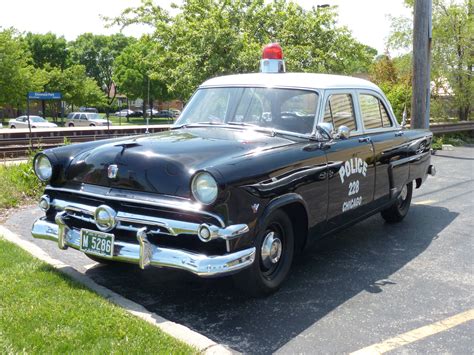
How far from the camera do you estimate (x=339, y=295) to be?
14.0 ft

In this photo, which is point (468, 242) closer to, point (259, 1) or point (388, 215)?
point (388, 215)

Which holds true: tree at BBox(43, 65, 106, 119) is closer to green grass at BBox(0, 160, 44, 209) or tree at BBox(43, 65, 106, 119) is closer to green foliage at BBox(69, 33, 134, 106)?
green foliage at BBox(69, 33, 134, 106)

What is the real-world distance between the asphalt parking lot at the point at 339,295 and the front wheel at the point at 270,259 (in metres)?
0.14

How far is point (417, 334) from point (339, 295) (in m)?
0.81

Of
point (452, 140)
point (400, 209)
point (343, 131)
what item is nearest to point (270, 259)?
point (343, 131)

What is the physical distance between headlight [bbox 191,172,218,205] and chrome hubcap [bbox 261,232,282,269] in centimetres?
70

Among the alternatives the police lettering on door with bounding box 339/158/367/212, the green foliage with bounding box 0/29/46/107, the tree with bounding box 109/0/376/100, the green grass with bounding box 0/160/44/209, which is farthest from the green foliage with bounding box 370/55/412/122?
the green foliage with bounding box 0/29/46/107

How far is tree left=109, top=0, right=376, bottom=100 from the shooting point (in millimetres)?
13789

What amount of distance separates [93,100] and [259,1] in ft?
123

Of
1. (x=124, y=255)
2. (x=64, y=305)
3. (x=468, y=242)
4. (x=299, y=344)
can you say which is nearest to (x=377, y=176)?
(x=468, y=242)

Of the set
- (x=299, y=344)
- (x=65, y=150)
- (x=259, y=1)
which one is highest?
(x=259, y=1)

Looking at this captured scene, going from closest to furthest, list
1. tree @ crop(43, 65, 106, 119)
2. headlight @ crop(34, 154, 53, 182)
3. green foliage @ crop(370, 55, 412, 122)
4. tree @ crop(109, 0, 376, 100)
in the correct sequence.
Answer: headlight @ crop(34, 154, 53, 182) < tree @ crop(109, 0, 376, 100) < green foliage @ crop(370, 55, 412, 122) < tree @ crop(43, 65, 106, 119)

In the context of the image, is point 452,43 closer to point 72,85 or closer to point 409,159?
point 409,159

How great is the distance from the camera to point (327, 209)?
4613 mm
